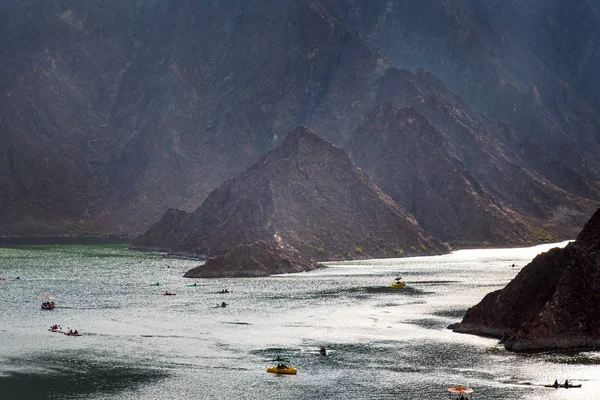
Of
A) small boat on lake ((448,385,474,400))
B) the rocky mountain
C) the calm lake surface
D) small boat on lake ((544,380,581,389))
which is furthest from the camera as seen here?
the rocky mountain

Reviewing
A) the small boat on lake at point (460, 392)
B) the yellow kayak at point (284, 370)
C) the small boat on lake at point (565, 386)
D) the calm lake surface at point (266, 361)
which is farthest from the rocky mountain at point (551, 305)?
the yellow kayak at point (284, 370)

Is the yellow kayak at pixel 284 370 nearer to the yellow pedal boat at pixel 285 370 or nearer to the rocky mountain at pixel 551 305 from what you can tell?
the yellow pedal boat at pixel 285 370

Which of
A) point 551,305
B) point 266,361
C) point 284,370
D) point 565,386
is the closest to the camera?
point 565,386

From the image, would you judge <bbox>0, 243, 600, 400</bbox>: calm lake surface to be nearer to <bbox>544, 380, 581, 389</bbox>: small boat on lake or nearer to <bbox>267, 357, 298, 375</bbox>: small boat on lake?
<bbox>267, 357, 298, 375</bbox>: small boat on lake

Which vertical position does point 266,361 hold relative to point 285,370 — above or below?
above

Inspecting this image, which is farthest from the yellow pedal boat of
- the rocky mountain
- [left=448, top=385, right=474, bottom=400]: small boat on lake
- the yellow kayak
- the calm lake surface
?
the rocky mountain

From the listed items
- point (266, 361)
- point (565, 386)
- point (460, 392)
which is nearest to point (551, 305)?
point (565, 386)

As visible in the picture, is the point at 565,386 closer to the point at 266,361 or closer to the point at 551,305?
the point at 551,305

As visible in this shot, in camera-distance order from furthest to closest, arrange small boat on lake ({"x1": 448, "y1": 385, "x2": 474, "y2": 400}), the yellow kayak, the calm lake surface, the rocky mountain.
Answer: the rocky mountain, the yellow kayak, the calm lake surface, small boat on lake ({"x1": 448, "y1": 385, "x2": 474, "y2": 400})
